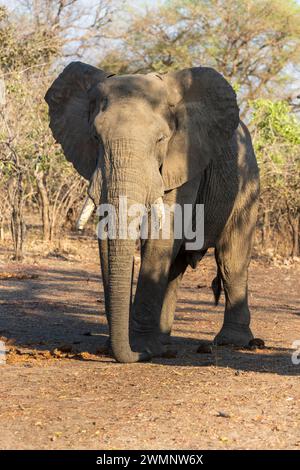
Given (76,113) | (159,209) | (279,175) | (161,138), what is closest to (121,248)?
(159,209)

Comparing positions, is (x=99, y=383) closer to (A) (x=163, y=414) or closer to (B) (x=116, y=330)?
(B) (x=116, y=330)

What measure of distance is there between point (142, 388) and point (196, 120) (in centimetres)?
258

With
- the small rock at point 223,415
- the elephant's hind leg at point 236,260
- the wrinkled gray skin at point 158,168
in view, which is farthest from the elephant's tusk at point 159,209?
the small rock at point 223,415

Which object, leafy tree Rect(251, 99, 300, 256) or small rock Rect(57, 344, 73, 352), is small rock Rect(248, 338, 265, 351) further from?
leafy tree Rect(251, 99, 300, 256)

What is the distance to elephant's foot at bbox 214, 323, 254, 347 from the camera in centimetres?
851

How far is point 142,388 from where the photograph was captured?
5.98 metres

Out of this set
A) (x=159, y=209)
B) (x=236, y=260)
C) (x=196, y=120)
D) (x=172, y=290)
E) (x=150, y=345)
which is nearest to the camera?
(x=159, y=209)

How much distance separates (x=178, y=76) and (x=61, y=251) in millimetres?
8852

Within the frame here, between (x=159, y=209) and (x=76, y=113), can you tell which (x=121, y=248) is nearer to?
(x=159, y=209)

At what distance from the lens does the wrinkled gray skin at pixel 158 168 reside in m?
6.68

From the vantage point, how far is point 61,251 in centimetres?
1623

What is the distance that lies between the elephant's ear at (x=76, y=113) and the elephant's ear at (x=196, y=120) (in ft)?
2.00

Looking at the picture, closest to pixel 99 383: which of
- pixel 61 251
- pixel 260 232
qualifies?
pixel 61 251
